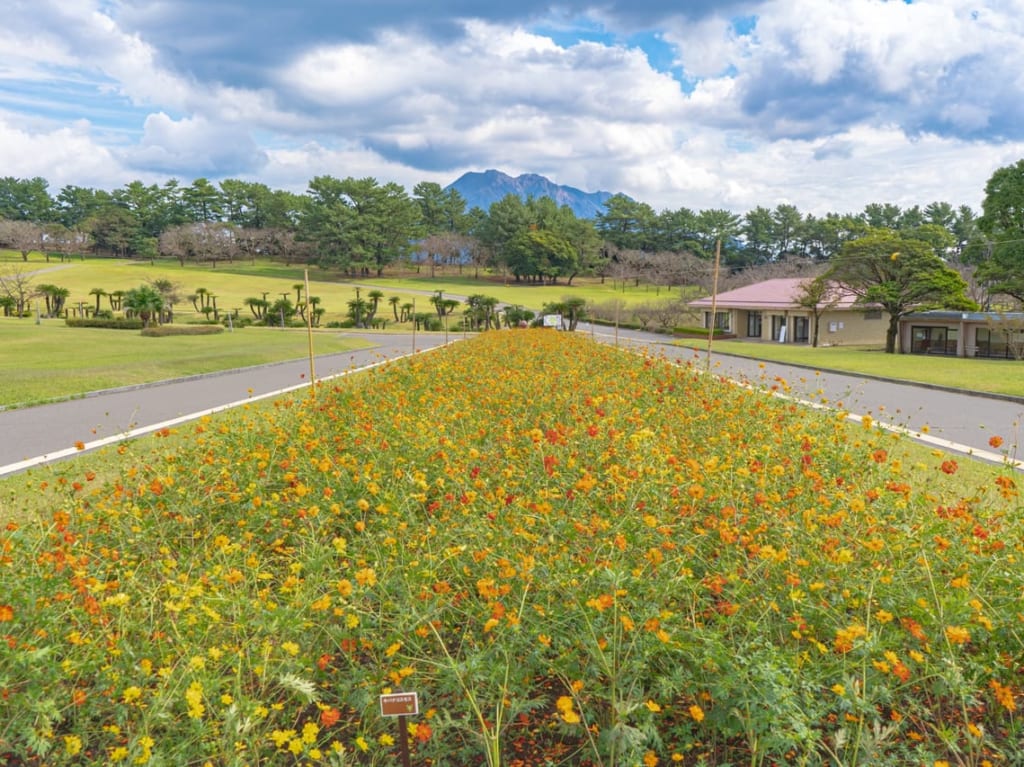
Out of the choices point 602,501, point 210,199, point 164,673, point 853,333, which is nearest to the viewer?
point 164,673

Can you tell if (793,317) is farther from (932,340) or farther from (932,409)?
(932,409)

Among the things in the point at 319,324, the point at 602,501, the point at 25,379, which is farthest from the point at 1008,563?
the point at 319,324

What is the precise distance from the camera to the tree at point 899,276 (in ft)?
95.0

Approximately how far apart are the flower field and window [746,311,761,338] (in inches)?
1536

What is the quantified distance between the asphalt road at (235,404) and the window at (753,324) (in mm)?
23772

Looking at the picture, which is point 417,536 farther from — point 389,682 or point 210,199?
point 210,199

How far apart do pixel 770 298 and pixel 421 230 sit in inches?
1843

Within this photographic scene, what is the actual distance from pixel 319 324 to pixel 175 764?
48.4 metres

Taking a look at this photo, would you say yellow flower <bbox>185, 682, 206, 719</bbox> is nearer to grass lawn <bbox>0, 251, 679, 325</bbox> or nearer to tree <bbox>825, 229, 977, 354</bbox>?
tree <bbox>825, 229, 977, 354</bbox>

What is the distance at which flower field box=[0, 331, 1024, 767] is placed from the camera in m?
2.24

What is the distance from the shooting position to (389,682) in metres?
2.63

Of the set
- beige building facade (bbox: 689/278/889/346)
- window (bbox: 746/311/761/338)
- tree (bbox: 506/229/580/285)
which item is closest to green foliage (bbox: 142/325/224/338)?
beige building facade (bbox: 689/278/889/346)

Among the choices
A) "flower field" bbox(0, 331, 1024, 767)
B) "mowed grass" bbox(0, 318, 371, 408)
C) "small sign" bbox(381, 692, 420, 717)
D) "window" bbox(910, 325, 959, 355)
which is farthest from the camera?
"window" bbox(910, 325, 959, 355)

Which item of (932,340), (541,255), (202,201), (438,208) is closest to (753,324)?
(932,340)
